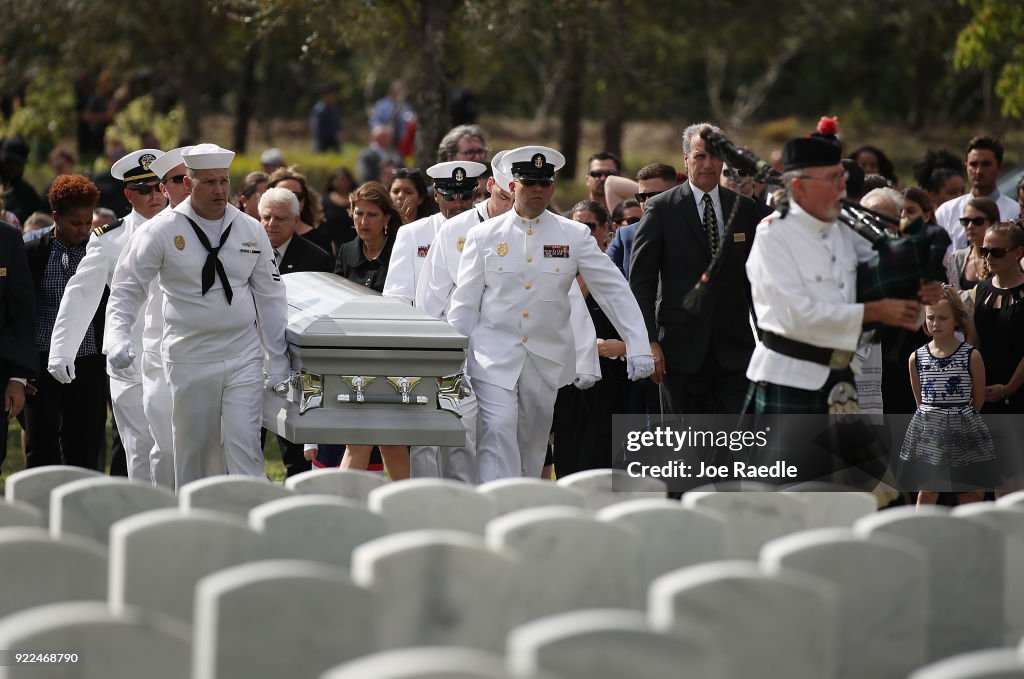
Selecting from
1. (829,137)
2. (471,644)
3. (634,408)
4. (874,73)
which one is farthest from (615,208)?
(874,73)

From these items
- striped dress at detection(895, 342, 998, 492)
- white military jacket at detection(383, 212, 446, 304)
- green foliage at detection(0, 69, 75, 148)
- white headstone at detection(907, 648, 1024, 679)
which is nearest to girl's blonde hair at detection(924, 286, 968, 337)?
striped dress at detection(895, 342, 998, 492)

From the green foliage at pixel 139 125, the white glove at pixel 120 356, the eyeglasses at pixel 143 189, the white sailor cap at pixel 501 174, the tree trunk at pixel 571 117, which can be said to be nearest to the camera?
the white glove at pixel 120 356

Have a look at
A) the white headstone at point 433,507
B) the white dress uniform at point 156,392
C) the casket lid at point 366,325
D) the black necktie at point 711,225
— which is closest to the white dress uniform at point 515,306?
the casket lid at point 366,325

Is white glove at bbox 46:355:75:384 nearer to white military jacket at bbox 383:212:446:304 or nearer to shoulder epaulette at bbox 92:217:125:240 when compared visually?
shoulder epaulette at bbox 92:217:125:240

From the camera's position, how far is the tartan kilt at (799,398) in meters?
5.55

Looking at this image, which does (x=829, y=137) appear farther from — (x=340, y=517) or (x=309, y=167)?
(x=309, y=167)

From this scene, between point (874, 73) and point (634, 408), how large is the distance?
2423cm

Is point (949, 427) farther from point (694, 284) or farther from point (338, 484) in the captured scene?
point (338, 484)

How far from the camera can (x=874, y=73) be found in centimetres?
3097

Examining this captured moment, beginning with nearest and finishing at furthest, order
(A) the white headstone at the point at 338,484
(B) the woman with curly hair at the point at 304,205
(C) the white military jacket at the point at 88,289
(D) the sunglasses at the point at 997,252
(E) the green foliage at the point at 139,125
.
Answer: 1. (A) the white headstone at the point at 338,484
2. (C) the white military jacket at the point at 88,289
3. (D) the sunglasses at the point at 997,252
4. (B) the woman with curly hair at the point at 304,205
5. (E) the green foliage at the point at 139,125

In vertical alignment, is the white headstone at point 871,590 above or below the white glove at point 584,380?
below

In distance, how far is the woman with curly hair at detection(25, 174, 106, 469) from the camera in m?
7.99

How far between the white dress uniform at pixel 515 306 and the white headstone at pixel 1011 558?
10.5ft

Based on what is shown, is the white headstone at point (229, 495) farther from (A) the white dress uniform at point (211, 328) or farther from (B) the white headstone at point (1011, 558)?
(A) the white dress uniform at point (211, 328)
